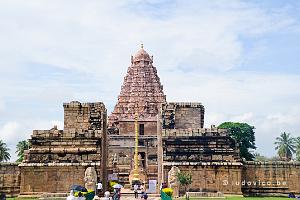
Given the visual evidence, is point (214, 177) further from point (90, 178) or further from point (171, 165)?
point (90, 178)

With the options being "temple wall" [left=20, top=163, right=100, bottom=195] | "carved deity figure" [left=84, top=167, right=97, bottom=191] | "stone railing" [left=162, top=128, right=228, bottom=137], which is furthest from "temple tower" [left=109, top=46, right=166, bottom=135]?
"carved deity figure" [left=84, top=167, right=97, bottom=191]

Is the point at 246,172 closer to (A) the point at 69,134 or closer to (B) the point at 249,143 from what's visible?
(A) the point at 69,134

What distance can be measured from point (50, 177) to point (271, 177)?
543 inches

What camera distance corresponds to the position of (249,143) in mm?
59875

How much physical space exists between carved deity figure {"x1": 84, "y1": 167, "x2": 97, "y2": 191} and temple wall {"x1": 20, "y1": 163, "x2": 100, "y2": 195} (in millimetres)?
1179

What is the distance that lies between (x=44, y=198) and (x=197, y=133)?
10382mm

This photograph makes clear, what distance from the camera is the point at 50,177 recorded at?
29781 millimetres

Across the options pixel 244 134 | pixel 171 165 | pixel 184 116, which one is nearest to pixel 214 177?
pixel 171 165

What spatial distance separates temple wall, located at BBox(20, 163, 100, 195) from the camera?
2962 centimetres

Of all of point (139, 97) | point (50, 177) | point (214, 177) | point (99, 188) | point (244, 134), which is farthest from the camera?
point (139, 97)

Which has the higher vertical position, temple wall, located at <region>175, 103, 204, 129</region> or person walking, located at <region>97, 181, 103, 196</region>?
temple wall, located at <region>175, 103, 204, 129</region>

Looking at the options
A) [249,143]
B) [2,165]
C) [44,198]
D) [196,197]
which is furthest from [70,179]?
[249,143]

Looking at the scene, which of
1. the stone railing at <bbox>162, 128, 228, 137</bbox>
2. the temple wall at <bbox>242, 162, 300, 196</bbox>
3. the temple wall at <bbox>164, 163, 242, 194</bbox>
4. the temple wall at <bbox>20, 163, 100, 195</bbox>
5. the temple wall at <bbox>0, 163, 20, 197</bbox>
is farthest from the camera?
the stone railing at <bbox>162, 128, 228, 137</bbox>

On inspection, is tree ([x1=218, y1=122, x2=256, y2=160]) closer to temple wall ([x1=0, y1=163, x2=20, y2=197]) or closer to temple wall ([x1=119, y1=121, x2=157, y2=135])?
temple wall ([x1=119, y1=121, x2=157, y2=135])
